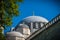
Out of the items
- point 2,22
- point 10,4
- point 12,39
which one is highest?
point 12,39

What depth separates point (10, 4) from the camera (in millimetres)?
6383

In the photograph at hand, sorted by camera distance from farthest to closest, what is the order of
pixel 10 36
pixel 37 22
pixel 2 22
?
pixel 37 22
pixel 10 36
pixel 2 22

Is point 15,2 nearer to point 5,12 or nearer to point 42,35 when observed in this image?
point 5,12

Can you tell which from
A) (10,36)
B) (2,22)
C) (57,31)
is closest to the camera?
(2,22)

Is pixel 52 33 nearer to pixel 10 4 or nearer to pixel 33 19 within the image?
pixel 10 4

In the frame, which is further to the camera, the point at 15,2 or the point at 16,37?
the point at 16,37

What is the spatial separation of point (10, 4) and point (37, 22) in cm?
3392

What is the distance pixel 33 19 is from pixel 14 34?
34.9ft

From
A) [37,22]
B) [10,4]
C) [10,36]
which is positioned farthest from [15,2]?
[37,22]

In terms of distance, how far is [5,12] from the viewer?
20.8ft

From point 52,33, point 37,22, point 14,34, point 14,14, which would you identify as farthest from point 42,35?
point 37,22

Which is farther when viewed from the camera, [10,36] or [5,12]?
[10,36]

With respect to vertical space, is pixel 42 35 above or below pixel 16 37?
below

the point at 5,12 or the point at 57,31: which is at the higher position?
the point at 57,31
